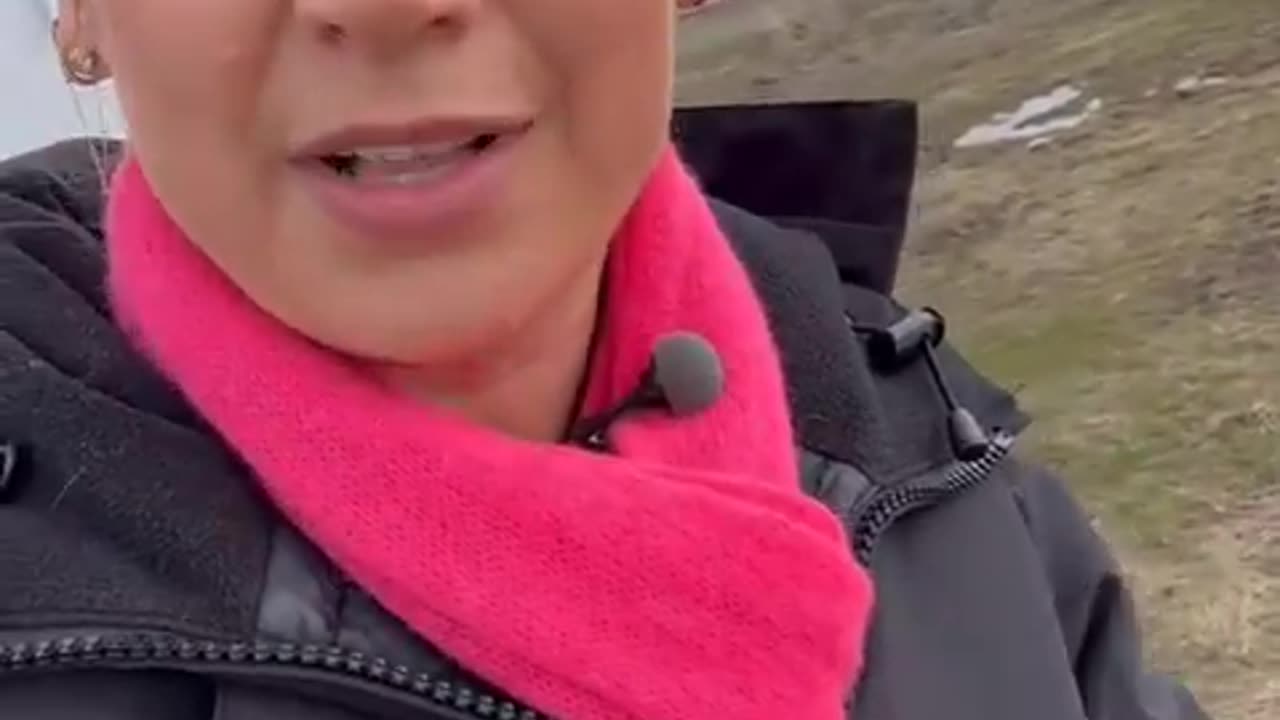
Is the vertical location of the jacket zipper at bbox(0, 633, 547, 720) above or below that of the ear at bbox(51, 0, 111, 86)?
below

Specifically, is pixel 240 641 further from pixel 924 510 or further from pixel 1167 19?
pixel 1167 19

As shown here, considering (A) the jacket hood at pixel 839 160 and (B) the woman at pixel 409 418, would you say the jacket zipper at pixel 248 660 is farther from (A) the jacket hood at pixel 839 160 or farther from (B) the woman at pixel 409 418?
(A) the jacket hood at pixel 839 160

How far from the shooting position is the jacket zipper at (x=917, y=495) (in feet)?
3.67

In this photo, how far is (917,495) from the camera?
1.15 metres

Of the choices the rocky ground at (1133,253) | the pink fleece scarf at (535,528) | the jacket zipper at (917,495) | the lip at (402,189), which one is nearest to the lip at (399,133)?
the lip at (402,189)

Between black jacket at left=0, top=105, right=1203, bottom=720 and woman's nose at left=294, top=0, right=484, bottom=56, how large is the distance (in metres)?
0.19

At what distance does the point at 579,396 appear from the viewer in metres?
1.07

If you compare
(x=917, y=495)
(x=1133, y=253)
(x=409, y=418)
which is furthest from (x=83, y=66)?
(x=1133, y=253)

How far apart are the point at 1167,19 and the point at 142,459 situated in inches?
129

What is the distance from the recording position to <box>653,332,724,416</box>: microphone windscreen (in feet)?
3.51

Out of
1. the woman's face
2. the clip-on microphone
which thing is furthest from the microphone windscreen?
the woman's face

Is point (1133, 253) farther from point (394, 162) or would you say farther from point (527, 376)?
point (394, 162)

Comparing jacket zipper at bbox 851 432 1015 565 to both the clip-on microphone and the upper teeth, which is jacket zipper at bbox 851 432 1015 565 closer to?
the clip-on microphone

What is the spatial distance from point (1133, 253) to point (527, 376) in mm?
2221
